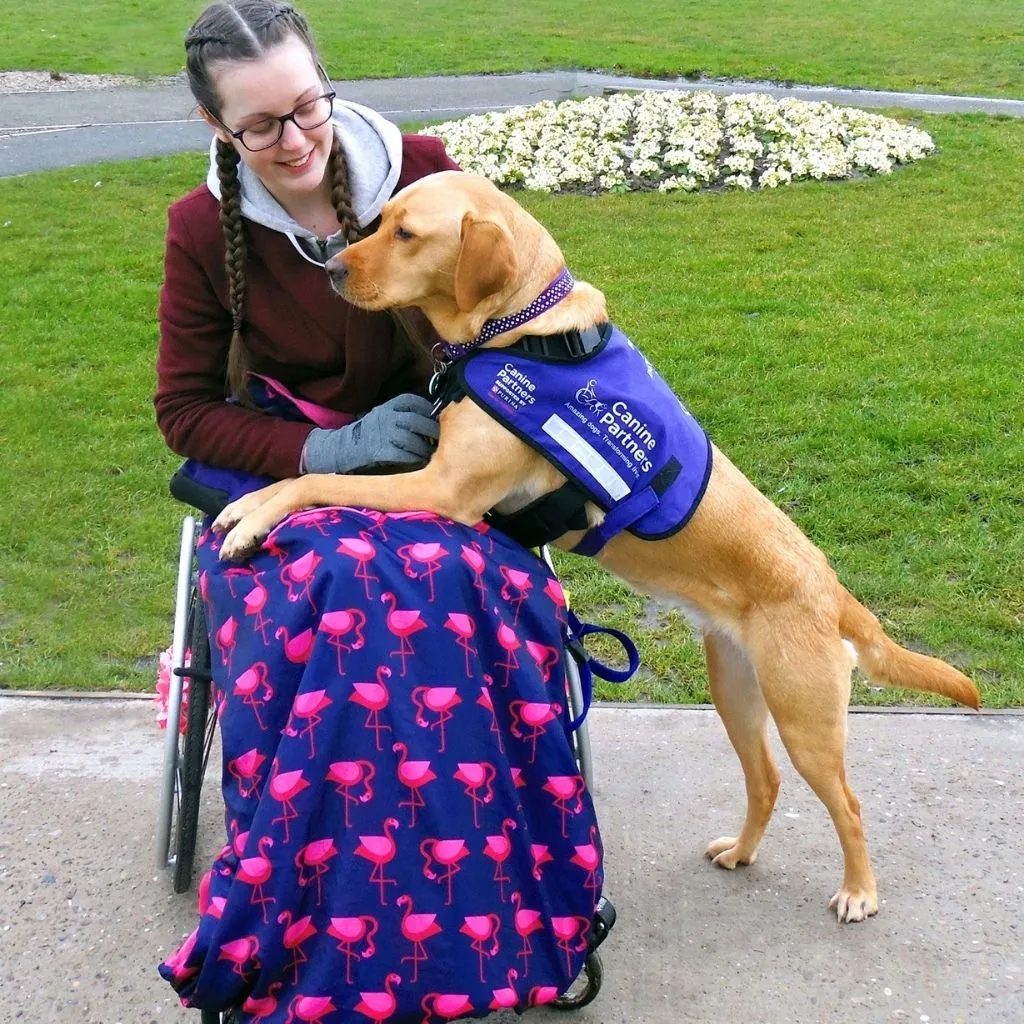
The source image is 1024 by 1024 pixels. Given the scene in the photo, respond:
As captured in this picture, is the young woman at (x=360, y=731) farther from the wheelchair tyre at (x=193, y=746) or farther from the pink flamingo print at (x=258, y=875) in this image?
the wheelchair tyre at (x=193, y=746)

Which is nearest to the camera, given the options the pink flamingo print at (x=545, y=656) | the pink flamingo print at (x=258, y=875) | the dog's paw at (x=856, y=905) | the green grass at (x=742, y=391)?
the pink flamingo print at (x=258, y=875)

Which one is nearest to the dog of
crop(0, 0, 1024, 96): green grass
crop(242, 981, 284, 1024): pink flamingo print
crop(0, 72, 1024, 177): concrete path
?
crop(242, 981, 284, 1024): pink flamingo print

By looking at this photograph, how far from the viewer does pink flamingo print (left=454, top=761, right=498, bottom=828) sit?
2119 millimetres

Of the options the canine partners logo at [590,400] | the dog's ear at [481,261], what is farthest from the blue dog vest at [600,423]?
the dog's ear at [481,261]

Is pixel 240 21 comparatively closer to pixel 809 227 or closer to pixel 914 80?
pixel 809 227

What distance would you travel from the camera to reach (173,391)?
9.24 feet

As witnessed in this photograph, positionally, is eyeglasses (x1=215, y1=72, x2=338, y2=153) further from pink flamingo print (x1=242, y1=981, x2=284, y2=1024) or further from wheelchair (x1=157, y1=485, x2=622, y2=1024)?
pink flamingo print (x1=242, y1=981, x2=284, y2=1024)

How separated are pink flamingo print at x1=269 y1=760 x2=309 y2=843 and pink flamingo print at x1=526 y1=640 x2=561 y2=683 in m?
0.55

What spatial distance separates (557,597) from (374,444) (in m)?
0.59

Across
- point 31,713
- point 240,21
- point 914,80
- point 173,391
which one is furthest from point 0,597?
point 914,80

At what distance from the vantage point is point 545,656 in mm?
2330

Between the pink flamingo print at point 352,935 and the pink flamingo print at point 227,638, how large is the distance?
21.3 inches

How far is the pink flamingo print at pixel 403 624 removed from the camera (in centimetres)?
211

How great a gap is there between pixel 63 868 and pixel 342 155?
2.01 metres
